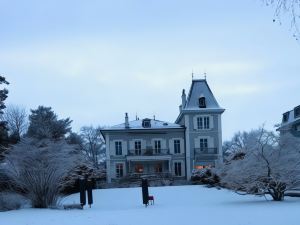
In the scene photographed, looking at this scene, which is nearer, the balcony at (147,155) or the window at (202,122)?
the balcony at (147,155)

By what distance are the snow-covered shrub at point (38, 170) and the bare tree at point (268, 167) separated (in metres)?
7.07

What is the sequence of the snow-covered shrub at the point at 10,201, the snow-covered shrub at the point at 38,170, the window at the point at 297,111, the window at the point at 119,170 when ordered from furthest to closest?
the window at the point at 119,170 < the window at the point at 297,111 < the snow-covered shrub at the point at 38,170 < the snow-covered shrub at the point at 10,201

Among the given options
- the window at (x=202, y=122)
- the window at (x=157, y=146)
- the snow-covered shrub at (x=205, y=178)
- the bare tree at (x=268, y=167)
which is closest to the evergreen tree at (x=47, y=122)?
the window at (x=157, y=146)

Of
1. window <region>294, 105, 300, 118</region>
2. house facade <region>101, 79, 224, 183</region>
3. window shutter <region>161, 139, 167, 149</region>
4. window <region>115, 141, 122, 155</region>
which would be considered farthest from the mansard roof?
window <region>294, 105, 300, 118</region>

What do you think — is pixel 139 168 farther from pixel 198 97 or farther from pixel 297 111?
pixel 297 111

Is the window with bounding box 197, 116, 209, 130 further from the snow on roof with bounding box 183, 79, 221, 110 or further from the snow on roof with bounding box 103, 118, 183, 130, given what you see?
the snow on roof with bounding box 103, 118, 183, 130

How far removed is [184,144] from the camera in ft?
145

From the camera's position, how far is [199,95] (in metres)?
44.8

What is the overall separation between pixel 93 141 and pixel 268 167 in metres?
48.0

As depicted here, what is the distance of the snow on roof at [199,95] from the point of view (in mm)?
44031

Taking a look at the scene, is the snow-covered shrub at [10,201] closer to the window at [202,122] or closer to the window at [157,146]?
the window at [157,146]

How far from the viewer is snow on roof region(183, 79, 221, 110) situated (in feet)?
144

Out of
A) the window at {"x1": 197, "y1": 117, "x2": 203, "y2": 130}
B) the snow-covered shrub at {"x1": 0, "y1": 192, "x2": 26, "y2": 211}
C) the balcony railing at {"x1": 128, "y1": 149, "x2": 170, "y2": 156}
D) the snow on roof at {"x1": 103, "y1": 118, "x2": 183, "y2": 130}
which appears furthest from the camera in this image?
the snow on roof at {"x1": 103, "y1": 118, "x2": 183, "y2": 130}

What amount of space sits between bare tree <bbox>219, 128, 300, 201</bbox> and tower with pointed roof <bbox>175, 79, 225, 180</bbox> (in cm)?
2539
